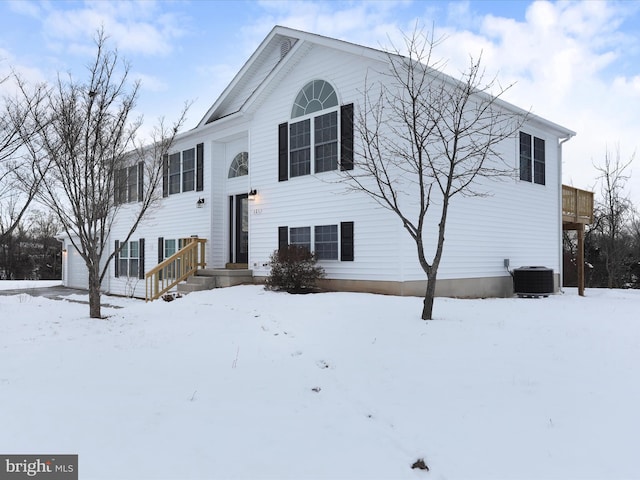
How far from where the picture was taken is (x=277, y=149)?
44.5 ft

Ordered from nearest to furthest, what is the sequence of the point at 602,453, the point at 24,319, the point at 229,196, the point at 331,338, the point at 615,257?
1. the point at 602,453
2. the point at 331,338
3. the point at 24,319
4. the point at 229,196
5. the point at 615,257

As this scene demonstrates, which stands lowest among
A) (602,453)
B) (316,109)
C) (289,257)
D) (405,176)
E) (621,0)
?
(602,453)

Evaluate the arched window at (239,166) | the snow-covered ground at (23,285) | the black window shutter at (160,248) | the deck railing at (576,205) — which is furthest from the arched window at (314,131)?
the snow-covered ground at (23,285)

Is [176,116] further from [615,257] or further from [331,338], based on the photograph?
[615,257]

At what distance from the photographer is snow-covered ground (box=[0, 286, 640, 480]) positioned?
3.32 m

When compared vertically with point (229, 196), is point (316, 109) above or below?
above

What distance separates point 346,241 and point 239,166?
569cm

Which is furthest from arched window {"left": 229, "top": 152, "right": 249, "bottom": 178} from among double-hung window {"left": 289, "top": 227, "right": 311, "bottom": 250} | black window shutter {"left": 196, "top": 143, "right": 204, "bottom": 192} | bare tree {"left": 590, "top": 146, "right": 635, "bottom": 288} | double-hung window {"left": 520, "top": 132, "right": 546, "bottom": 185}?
bare tree {"left": 590, "top": 146, "right": 635, "bottom": 288}

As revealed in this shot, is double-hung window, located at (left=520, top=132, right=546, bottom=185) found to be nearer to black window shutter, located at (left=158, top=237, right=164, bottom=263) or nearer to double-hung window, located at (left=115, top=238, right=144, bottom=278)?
black window shutter, located at (left=158, top=237, right=164, bottom=263)

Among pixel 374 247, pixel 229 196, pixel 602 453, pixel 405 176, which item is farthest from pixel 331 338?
pixel 229 196

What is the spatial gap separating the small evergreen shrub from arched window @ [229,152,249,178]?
4.49 meters

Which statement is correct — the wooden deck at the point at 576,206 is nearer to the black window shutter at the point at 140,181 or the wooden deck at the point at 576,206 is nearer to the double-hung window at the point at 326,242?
the double-hung window at the point at 326,242

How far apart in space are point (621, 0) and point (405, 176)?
308 inches

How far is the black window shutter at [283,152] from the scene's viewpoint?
13250mm
